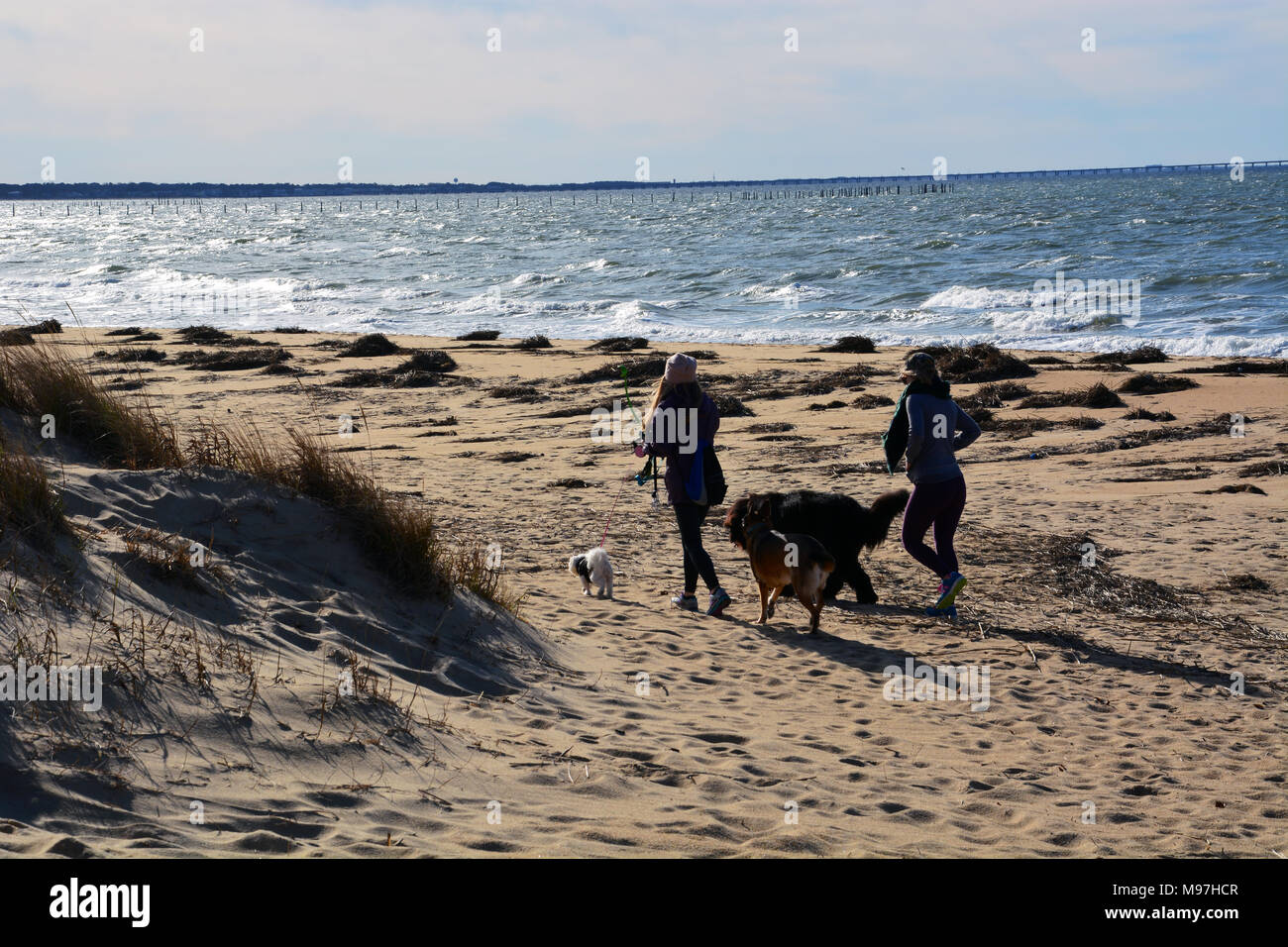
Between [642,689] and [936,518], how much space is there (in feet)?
9.09

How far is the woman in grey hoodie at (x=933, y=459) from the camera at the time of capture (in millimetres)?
7688

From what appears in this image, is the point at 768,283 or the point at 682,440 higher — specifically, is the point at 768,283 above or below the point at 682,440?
above

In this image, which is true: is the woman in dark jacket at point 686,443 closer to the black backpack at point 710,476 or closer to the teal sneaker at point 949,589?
the black backpack at point 710,476

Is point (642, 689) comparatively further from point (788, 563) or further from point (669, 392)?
point (669, 392)

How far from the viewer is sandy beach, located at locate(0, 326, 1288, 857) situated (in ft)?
13.7

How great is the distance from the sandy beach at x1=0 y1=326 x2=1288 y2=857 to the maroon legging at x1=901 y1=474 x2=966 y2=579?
0.47 meters

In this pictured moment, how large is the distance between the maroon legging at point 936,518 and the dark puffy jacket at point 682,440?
1478mm

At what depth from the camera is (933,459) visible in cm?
777
